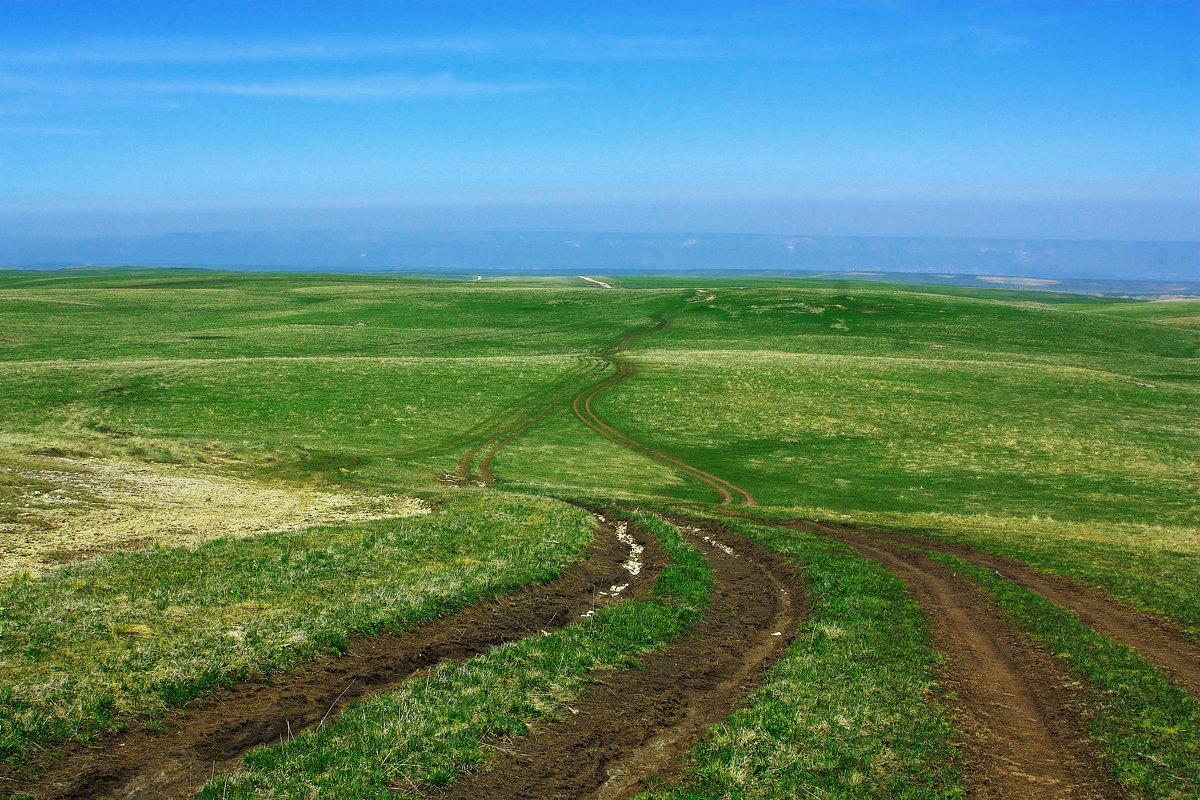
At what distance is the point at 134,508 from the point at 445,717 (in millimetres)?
17428

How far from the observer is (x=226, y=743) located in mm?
10250

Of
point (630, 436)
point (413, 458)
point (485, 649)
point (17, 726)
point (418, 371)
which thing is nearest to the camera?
point (17, 726)

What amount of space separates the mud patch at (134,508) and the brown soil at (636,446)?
17.4 meters

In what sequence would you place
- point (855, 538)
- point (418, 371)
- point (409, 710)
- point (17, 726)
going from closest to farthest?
point (17, 726), point (409, 710), point (855, 538), point (418, 371)

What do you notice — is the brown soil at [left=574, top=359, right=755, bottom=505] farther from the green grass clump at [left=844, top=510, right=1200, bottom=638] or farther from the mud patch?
the mud patch

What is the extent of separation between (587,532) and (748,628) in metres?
7.94

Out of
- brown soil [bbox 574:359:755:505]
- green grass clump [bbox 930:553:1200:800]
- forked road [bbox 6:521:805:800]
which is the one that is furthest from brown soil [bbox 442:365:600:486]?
green grass clump [bbox 930:553:1200:800]

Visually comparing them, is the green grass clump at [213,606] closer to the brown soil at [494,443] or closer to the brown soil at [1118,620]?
the brown soil at [1118,620]

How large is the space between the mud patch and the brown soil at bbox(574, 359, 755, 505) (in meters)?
17.4

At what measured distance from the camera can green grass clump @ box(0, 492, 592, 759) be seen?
10.8 meters

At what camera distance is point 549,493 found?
109 ft

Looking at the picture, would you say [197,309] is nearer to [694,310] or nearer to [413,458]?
[694,310]

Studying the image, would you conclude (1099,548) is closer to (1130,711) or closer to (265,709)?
(1130,711)

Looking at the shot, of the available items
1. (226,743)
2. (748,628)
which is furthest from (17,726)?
(748,628)
